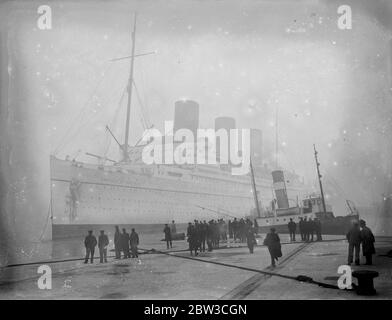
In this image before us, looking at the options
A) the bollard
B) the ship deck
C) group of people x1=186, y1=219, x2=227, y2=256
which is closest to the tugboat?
group of people x1=186, y1=219, x2=227, y2=256

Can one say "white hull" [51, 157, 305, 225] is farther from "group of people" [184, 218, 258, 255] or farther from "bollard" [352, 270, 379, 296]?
"bollard" [352, 270, 379, 296]

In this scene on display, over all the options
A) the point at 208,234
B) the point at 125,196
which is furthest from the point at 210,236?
the point at 125,196

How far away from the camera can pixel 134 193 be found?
2503cm

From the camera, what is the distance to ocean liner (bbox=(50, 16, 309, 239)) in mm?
22375

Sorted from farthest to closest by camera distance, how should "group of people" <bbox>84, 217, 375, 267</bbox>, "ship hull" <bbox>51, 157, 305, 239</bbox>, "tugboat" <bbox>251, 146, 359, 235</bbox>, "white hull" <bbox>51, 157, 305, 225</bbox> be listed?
"white hull" <bbox>51, 157, 305, 225</bbox>
"ship hull" <bbox>51, 157, 305, 239</bbox>
"tugboat" <bbox>251, 146, 359, 235</bbox>
"group of people" <bbox>84, 217, 375, 267</bbox>

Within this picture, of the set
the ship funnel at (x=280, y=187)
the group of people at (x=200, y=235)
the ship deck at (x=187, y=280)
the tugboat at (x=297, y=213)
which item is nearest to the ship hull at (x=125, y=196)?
the tugboat at (x=297, y=213)

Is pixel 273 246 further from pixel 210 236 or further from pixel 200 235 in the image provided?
pixel 210 236

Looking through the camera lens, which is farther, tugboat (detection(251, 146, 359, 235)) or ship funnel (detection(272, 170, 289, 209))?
ship funnel (detection(272, 170, 289, 209))

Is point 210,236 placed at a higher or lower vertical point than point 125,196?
lower

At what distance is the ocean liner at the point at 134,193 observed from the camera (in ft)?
73.4

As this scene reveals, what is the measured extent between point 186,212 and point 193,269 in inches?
832
